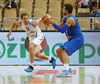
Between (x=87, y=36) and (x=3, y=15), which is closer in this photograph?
(x=87, y=36)

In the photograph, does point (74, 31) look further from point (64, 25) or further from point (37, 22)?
point (37, 22)

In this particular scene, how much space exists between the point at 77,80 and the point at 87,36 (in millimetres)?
4090

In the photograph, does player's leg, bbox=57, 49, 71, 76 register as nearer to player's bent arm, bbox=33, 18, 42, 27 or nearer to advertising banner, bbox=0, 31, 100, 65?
player's bent arm, bbox=33, 18, 42, 27

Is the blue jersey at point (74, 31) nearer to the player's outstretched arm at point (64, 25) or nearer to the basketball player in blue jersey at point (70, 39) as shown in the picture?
the basketball player in blue jersey at point (70, 39)

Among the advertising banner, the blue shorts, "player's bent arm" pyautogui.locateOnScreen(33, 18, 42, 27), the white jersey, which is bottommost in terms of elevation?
the advertising banner

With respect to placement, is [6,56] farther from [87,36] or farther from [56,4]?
[56,4]


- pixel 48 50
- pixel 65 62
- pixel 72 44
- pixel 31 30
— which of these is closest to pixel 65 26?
pixel 72 44

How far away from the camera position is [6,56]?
38.0 ft

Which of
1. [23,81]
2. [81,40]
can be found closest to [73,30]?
[81,40]

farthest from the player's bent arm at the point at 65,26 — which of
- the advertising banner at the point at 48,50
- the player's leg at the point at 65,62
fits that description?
the advertising banner at the point at 48,50

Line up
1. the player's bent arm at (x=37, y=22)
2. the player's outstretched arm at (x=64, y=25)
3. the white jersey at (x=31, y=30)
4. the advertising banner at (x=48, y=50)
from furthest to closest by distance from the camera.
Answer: the advertising banner at (x=48, y=50), the white jersey at (x=31, y=30), the player's bent arm at (x=37, y=22), the player's outstretched arm at (x=64, y=25)

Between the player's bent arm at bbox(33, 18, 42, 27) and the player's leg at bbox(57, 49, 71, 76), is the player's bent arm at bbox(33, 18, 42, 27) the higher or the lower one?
the higher one

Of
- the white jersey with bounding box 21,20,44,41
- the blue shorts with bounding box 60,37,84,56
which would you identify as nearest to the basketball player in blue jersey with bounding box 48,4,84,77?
the blue shorts with bounding box 60,37,84,56

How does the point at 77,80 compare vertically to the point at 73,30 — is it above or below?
below
